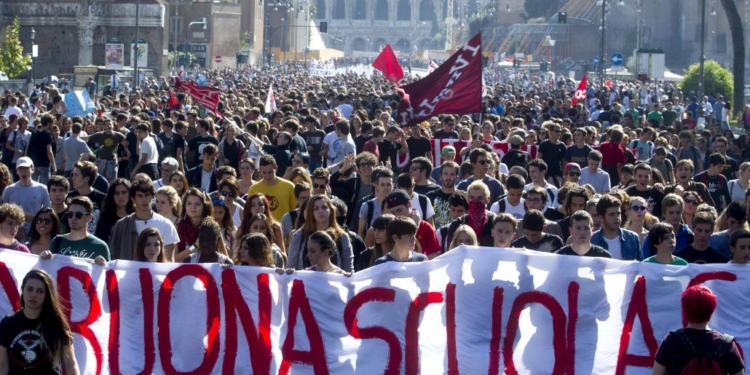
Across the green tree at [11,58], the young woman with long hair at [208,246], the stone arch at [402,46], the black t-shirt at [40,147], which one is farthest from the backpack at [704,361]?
the stone arch at [402,46]

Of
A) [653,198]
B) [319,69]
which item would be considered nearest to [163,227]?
[653,198]

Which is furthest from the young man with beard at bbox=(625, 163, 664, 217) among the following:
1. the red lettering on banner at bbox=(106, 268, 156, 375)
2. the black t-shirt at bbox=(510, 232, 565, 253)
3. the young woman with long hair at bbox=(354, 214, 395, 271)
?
the red lettering on banner at bbox=(106, 268, 156, 375)

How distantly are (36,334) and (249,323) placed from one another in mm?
1629

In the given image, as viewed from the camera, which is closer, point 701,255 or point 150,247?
point 150,247

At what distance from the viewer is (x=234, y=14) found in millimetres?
87812

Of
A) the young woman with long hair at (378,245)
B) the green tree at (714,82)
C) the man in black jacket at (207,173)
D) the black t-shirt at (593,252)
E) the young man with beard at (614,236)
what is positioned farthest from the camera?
the green tree at (714,82)

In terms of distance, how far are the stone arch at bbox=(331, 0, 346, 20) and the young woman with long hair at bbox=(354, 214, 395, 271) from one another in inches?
7502

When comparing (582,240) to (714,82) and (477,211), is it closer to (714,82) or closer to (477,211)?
(477,211)

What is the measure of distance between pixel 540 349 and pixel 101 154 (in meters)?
9.43

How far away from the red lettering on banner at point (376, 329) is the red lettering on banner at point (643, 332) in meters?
1.19

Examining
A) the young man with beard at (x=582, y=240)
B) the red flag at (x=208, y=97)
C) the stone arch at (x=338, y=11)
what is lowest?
the young man with beard at (x=582, y=240)

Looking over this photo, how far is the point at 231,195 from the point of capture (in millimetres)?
10734

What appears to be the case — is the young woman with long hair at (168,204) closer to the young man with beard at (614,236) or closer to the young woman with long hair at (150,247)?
the young woman with long hair at (150,247)

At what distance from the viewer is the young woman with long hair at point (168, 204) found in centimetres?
1004
